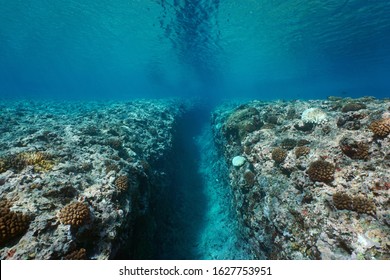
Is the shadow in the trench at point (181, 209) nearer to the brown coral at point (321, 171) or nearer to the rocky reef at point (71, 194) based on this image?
the rocky reef at point (71, 194)

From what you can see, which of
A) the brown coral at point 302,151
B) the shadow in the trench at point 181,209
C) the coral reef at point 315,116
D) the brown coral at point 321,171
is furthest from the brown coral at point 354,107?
the shadow in the trench at point 181,209

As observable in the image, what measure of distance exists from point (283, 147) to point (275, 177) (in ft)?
4.57

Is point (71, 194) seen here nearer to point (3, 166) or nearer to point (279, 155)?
point (3, 166)

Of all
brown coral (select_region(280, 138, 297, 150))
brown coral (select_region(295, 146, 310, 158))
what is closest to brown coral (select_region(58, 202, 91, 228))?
brown coral (select_region(295, 146, 310, 158))

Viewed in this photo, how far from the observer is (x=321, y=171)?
6.25 m

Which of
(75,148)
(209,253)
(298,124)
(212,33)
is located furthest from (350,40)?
(75,148)

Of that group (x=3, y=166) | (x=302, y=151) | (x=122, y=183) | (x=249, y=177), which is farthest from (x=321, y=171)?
(x=3, y=166)

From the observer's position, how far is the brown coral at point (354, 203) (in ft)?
16.3

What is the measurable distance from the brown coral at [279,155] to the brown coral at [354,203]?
7.86 ft

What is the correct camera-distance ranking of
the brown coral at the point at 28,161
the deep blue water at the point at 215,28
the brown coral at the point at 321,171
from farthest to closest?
1. the deep blue water at the point at 215,28
2. the brown coral at the point at 28,161
3. the brown coral at the point at 321,171

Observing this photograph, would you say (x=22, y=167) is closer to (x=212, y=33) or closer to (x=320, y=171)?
(x=320, y=171)

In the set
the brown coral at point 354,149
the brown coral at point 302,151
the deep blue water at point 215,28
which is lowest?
the brown coral at point 354,149

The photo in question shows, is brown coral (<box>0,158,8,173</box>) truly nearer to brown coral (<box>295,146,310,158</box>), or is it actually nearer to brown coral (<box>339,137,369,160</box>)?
brown coral (<box>295,146,310,158</box>)

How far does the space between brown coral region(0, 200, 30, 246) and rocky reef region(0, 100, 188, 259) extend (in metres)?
0.02
